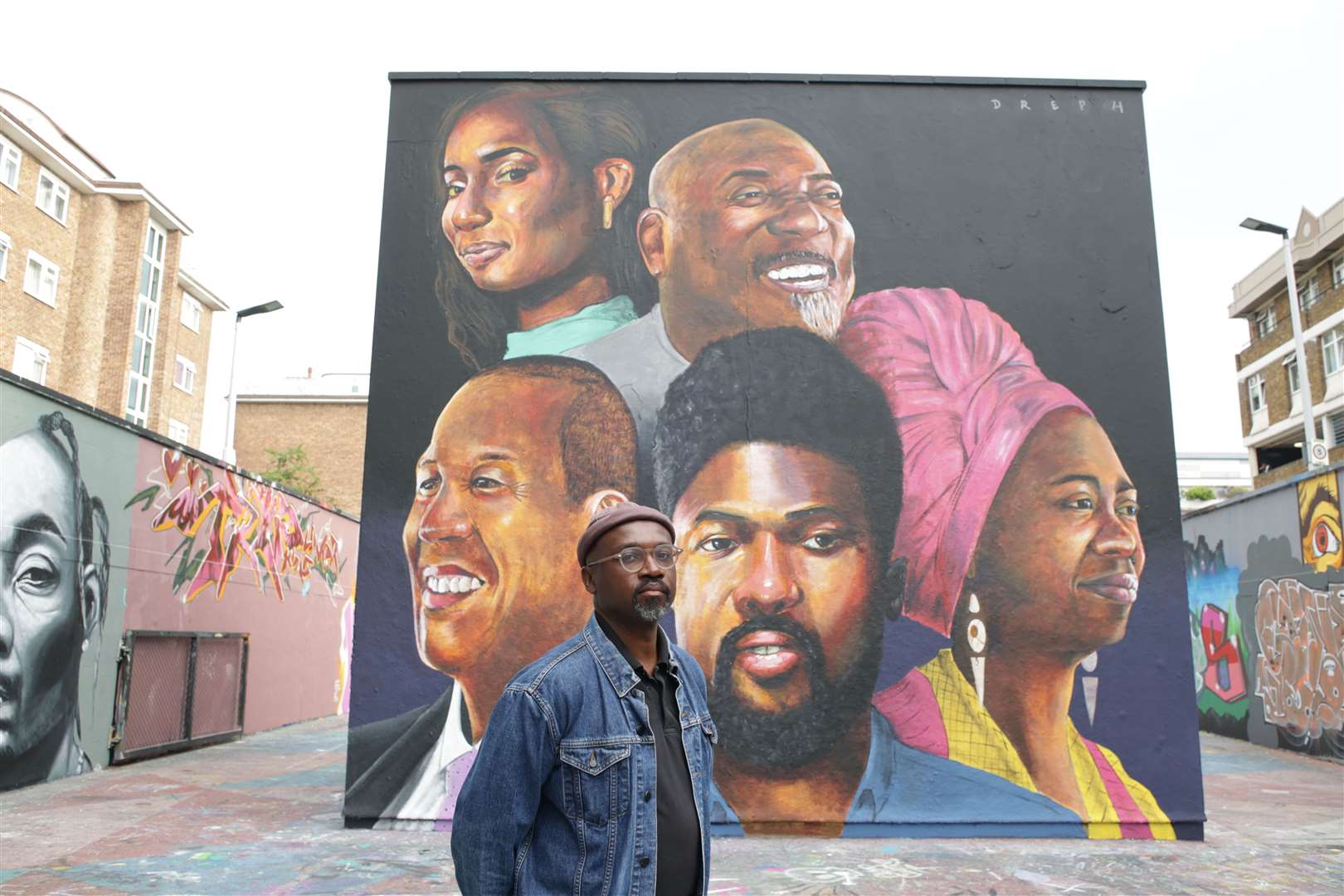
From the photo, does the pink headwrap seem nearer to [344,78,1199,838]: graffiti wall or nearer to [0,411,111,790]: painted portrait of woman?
[344,78,1199,838]: graffiti wall

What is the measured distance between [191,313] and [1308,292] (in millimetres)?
40939

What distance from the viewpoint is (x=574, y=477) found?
8.40 metres

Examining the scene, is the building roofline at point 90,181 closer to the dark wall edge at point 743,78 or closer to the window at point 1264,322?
the dark wall edge at point 743,78

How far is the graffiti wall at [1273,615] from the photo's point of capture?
42.8 feet

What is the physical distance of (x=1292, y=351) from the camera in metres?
35.2

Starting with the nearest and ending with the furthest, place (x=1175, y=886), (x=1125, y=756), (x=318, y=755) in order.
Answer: (x=1175, y=886) → (x=1125, y=756) → (x=318, y=755)

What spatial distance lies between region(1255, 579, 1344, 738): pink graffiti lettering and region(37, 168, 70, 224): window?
32.4m

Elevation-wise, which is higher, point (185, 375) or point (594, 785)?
point (185, 375)

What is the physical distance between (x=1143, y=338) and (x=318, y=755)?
10.9 m

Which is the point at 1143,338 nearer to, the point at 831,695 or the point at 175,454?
the point at 831,695

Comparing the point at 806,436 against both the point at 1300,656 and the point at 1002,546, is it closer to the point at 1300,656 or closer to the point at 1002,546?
the point at 1002,546

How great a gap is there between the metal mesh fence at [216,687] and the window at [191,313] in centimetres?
2767

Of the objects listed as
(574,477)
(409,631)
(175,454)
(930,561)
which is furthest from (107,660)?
(930,561)

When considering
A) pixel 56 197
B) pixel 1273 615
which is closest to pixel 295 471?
pixel 56 197
